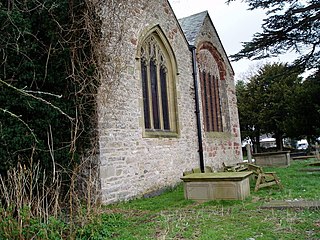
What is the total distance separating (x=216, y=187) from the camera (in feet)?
24.2

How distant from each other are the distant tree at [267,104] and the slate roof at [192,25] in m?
13.4

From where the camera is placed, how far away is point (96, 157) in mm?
7344

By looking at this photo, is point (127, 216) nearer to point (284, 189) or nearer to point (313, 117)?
point (284, 189)

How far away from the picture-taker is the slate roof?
1348 centimetres

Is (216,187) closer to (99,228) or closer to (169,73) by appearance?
(99,228)

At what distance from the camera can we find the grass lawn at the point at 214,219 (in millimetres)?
4703

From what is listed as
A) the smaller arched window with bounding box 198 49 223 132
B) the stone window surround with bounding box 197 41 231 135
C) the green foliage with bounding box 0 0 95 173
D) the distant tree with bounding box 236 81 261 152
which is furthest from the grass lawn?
the distant tree with bounding box 236 81 261 152

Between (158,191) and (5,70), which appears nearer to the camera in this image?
(5,70)

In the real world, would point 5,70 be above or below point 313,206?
above

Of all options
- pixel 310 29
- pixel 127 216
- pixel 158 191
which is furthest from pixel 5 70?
pixel 310 29

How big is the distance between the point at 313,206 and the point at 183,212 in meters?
2.47

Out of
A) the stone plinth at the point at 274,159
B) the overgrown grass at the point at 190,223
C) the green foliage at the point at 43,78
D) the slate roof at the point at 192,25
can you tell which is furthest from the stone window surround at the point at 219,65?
the green foliage at the point at 43,78

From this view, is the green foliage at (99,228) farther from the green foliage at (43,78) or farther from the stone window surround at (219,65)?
the stone window surround at (219,65)

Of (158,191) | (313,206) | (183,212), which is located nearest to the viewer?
(313,206)
